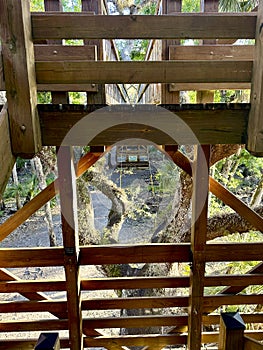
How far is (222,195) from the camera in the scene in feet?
6.51

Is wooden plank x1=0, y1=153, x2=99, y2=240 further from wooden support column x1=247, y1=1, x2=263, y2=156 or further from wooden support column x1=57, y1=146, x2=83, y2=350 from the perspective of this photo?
wooden support column x1=247, y1=1, x2=263, y2=156

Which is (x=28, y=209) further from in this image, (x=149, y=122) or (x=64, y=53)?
(x=149, y=122)

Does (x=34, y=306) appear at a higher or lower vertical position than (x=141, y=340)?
higher

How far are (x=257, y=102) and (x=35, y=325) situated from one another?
2.10 meters

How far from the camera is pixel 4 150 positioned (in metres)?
1.07

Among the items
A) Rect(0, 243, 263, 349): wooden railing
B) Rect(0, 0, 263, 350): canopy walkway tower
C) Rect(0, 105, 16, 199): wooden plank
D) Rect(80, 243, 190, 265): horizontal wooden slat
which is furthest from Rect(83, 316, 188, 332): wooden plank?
Rect(0, 105, 16, 199): wooden plank

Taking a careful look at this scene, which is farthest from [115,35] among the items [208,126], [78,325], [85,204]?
[85,204]

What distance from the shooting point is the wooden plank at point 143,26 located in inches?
42.8

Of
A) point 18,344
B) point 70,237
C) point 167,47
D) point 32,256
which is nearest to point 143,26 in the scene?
point 167,47

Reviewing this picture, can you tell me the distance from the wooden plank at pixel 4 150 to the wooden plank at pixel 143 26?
34 cm

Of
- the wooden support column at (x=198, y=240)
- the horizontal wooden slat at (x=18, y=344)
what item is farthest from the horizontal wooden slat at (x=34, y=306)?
the wooden support column at (x=198, y=240)

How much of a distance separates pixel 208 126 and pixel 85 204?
277 cm

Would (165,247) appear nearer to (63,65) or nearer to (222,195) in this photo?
(222,195)

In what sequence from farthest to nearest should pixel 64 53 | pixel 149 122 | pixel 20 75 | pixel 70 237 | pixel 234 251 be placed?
pixel 234 251 → pixel 70 237 → pixel 64 53 → pixel 149 122 → pixel 20 75
